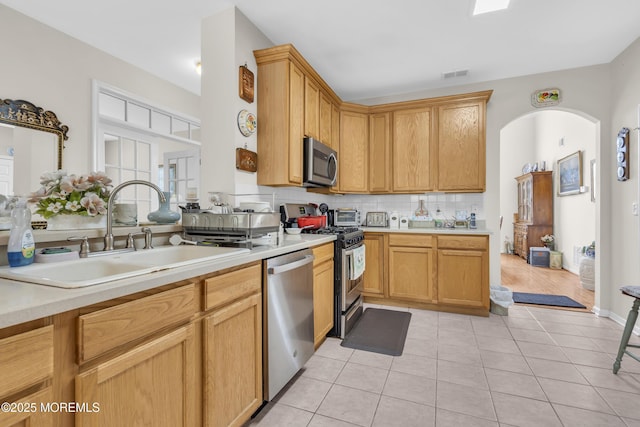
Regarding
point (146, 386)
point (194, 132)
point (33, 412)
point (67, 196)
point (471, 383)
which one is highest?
point (194, 132)

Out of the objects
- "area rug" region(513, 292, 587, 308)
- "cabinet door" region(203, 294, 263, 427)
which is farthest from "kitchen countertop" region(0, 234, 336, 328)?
"area rug" region(513, 292, 587, 308)

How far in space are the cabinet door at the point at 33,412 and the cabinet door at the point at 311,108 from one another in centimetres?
244

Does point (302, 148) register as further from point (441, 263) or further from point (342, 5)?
point (441, 263)

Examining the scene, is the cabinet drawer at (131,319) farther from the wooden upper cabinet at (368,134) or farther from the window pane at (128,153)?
the window pane at (128,153)

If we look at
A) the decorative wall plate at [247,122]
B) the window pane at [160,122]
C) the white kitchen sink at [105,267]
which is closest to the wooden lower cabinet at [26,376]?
the white kitchen sink at [105,267]

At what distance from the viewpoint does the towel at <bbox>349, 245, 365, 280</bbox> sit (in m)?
2.74

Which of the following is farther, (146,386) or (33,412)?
(146,386)

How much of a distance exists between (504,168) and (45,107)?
27.9ft

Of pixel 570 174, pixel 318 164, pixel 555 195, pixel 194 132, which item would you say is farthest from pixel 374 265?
pixel 555 195

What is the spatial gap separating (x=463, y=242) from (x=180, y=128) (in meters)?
3.76

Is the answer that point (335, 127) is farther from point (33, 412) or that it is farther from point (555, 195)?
point (555, 195)

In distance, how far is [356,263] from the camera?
281cm

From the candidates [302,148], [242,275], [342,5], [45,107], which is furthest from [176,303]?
[45,107]

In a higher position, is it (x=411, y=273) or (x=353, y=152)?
(x=353, y=152)
